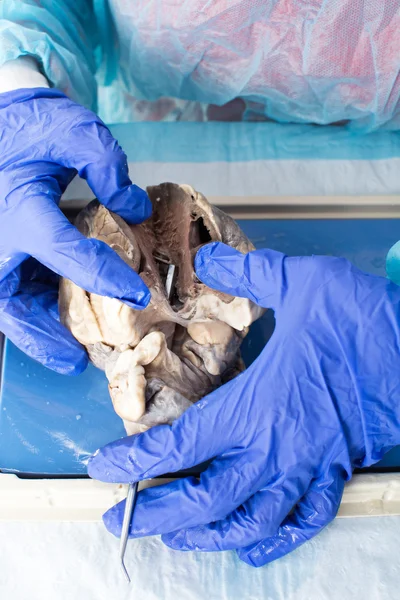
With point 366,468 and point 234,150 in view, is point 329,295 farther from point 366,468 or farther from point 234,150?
point 234,150

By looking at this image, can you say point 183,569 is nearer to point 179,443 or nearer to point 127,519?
point 127,519

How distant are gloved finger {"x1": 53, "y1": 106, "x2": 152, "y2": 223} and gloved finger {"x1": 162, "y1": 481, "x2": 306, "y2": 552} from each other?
2.94ft

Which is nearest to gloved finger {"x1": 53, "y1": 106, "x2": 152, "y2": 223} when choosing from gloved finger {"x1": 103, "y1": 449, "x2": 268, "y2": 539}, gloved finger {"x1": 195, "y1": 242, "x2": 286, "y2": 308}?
gloved finger {"x1": 195, "y1": 242, "x2": 286, "y2": 308}

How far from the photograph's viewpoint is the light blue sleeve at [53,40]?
183cm

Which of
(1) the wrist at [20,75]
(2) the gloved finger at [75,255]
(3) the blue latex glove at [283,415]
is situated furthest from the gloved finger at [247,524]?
(1) the wrist at [20,75]

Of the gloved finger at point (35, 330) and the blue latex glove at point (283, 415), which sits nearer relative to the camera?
the blue latex glove at point (283, 415)

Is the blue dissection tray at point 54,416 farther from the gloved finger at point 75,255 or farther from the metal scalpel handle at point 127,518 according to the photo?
the gloved finger at point 75,255

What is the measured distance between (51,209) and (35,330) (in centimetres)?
41

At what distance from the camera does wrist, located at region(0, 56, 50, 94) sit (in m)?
1.79

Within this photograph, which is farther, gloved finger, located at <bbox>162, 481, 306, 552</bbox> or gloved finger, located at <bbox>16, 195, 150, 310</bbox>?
gloved finger, located at <bbox>162, 481, 306, 552</bbox>

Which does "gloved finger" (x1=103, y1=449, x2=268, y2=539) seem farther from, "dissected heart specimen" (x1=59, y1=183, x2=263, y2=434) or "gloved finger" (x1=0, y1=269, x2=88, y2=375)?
"gloved finger" (x1=0, y1=269, x2=88, y2=375)

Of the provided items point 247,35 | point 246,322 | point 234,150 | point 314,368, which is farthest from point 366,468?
point 247,35

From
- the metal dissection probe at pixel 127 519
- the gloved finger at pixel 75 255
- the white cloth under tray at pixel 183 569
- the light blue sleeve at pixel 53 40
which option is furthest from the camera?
the light blue sleeve at pixel 53 40

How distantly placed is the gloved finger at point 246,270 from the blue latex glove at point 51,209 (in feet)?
0.83
